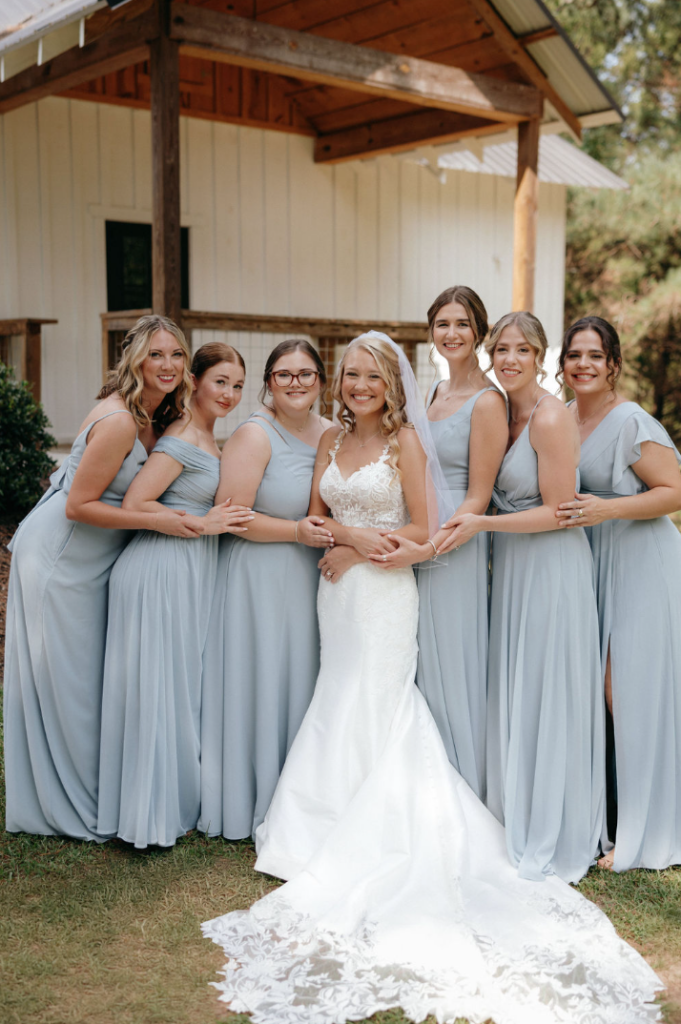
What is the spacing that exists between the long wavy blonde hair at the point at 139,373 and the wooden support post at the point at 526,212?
639 cm

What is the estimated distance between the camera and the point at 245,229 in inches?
468

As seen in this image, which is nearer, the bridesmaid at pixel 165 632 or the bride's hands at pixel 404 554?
the bride's hands at pixel 404 554

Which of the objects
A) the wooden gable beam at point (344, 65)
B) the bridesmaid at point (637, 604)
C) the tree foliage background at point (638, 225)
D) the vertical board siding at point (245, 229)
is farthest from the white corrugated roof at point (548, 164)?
the bridesmaid at point (637, 604)

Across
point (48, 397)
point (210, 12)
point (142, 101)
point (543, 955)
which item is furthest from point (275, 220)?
point (543, 955)

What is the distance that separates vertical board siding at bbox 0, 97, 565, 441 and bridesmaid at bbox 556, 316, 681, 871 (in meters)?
7.71

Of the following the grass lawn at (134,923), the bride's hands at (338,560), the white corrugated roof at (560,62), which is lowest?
the grass lawn at (134,923)

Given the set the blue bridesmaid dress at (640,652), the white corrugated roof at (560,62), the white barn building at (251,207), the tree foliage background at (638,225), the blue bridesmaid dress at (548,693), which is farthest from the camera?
the tree foliage background at (638,225)

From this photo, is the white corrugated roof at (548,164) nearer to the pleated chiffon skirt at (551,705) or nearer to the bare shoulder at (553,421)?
the bare shoulder at (553,421)

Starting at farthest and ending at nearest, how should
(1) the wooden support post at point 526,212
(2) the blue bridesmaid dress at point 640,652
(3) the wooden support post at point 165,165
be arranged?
(1) the wooden support post at point 526,212
(3) the wooden support post at point 165,165
(2) the blue bridesmaid dress at point 640,652

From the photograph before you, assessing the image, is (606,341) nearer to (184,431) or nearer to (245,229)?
(184,431)

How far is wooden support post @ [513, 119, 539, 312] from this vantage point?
9.84 meters

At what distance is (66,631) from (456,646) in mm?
1718

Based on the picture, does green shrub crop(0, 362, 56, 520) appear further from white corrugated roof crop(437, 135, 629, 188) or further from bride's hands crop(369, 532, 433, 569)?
white corrugated roof crop(437, 135, 629, 188)

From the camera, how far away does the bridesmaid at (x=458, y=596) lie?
13.3 ft
